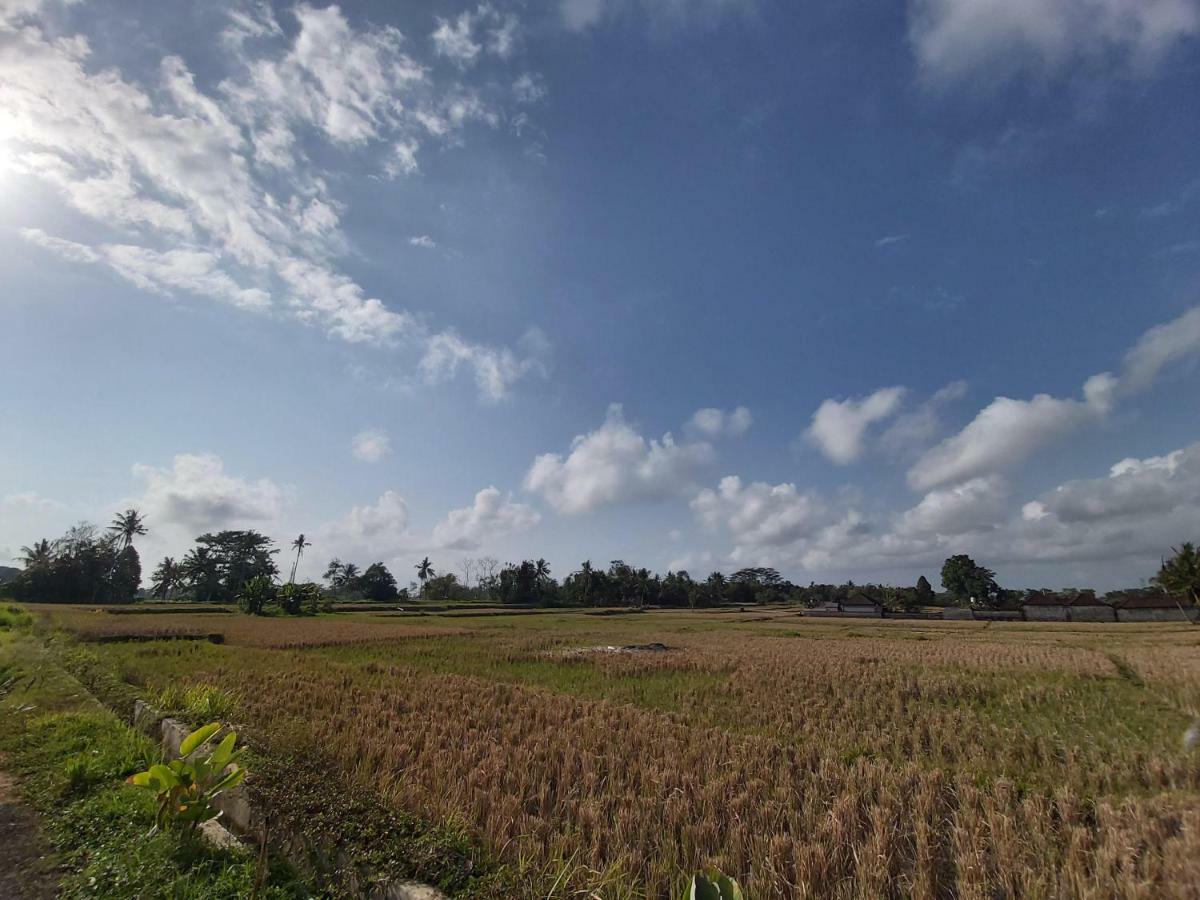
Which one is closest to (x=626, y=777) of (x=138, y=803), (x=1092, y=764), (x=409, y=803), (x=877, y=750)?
(x=409, y=803)

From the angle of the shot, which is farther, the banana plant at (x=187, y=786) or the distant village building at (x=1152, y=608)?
the distant village building at (x=1152, y=608)

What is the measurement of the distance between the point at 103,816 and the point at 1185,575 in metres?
82.1

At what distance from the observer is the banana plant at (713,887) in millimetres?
3340

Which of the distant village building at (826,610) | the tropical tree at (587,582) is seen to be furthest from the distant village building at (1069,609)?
the tropical tree at (587,582)

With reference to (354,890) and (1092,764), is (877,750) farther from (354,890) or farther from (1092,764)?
(354,890)

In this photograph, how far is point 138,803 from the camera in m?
5.81

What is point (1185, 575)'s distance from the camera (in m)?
55.2

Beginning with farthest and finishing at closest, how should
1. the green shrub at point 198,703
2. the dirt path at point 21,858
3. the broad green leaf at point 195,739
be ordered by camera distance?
the green shrub at point 198,703 → the broad green leaf at point 195,739 → the dirt path at point 21,858

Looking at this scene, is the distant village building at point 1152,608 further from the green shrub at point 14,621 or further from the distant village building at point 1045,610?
the green shrub at point 14,621

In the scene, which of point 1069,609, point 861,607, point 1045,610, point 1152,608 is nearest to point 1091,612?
point 1069,609

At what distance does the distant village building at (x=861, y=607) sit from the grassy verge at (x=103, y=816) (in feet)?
269

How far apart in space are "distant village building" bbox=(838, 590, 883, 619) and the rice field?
6485 cm

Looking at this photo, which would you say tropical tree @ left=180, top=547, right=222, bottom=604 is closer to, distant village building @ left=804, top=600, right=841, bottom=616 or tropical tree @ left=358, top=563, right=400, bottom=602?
tropical tree @ left=358, top=563, right=400, bottom=602

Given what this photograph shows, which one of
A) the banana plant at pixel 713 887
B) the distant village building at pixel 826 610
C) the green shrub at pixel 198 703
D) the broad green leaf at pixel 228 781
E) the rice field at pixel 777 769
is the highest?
the broad green leaf at pixel 228 781
